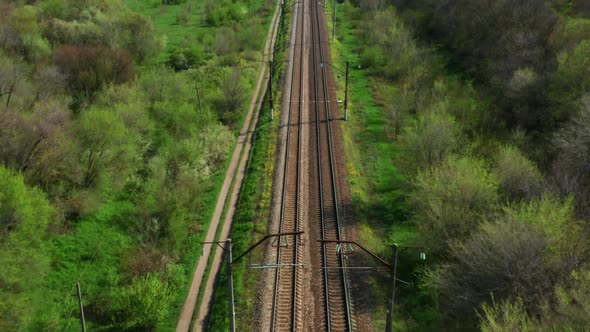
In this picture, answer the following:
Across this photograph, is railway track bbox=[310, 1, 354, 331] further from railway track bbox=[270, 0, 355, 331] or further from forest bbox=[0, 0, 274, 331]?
forest bbox=[0, 0, 274, 331]

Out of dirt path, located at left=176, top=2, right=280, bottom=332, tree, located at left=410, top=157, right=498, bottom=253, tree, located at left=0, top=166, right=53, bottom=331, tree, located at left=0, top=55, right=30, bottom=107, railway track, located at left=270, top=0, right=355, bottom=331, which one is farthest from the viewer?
tree, located at left=0, top=55, right=30, bottom=107

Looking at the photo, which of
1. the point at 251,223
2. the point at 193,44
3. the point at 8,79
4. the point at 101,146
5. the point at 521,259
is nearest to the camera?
the point at 521,259

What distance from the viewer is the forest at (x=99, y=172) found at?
98.7ft

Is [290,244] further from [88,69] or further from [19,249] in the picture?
[88,69]

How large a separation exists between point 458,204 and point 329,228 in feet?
33.8

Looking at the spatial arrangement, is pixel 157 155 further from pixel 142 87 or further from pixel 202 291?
pixel 202 291

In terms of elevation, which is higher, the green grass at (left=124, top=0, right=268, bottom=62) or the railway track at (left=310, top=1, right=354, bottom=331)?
the green grass at (left=124, top=0, right=268, bottom=62)

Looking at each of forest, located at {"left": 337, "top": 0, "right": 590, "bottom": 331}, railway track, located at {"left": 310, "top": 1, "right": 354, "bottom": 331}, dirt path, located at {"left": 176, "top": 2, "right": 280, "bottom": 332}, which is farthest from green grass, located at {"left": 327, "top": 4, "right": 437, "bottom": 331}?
dirt path, located at {"left": 176, "top": 2, "right": 280, "bottom": 332}

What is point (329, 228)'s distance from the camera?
3519 cm

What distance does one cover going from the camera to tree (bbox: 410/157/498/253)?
28750 mm

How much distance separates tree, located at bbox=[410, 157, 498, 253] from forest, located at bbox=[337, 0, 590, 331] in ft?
0.29

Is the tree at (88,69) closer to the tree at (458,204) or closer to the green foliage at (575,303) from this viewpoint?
the tree at (458,204)

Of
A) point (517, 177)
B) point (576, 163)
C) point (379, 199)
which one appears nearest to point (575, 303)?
point (517, 177)

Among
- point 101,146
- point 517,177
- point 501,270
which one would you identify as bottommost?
point 501,270
